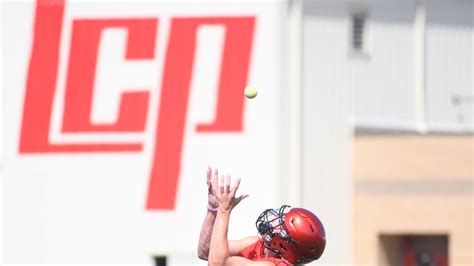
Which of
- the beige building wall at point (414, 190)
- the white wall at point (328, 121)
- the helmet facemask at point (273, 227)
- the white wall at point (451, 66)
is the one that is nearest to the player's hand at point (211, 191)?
the helmet facemask at point (273, 227)

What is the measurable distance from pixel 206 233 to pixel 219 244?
9.2 inches

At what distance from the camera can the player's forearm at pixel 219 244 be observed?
5.65 m

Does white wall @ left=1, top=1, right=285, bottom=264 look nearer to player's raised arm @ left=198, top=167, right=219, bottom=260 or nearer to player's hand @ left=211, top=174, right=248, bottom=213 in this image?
player's raised arm @ left=198, top=167, right=219, bottom=260

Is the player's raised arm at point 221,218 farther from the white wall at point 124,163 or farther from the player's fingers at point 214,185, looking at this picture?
the white wall at point 124,163

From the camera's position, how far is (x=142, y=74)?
69.3ft

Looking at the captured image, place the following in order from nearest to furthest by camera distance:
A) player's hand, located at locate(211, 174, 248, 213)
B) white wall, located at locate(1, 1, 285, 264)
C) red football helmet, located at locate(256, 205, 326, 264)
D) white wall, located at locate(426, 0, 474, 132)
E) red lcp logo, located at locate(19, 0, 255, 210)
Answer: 1. player's hand, located at locate(211, 174, 248, 213)
2. red football helmet, located at locate(256, 205, 326, 264)
3. white wall, located at locate(1, 1, 285, 264)
4. red lcp logo, located at locate(19, 0, 255, 210)
5. white wall, located at locate(426, 0, 474, 132)

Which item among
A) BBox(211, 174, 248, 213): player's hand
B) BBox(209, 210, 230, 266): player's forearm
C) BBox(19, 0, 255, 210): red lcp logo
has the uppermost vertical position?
BBox(19, 0, 255, 210): red lcp logo

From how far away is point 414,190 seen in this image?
20.8 meters

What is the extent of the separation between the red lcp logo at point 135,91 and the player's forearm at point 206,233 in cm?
1465

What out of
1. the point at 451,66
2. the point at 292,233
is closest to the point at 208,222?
the point at 292,233

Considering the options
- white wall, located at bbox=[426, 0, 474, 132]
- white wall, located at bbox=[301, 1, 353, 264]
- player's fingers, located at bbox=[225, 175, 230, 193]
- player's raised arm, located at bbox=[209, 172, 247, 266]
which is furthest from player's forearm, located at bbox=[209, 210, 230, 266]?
white wall, located at bbox=[426, 0, 474, 132]

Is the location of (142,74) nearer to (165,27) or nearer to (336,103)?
(165,27)

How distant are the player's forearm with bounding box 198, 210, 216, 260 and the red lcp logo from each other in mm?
14654

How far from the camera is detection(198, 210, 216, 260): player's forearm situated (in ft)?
19.1
